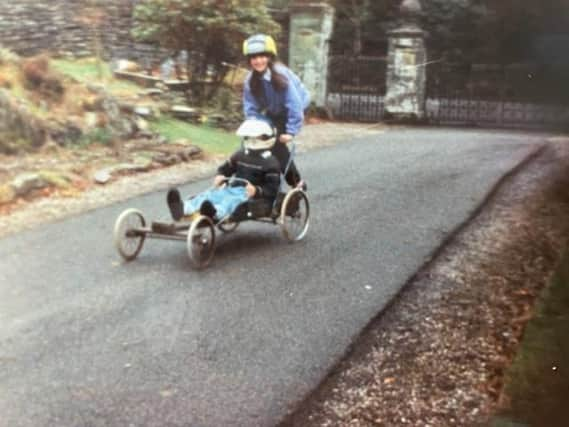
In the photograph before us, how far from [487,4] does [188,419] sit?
155 centimetres

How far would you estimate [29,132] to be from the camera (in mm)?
2408

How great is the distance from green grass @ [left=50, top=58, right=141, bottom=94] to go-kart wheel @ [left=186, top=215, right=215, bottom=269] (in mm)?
596

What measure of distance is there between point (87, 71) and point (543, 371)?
1.72m

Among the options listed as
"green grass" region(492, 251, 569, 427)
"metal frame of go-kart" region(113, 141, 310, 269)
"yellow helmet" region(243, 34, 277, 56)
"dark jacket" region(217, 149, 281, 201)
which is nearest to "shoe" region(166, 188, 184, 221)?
"metal frame of go-kart" region(113, 141, 310, 269)

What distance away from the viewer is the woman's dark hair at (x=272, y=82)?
9.27 ft

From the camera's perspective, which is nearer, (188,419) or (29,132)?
(188,419)

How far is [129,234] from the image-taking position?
2584 mm

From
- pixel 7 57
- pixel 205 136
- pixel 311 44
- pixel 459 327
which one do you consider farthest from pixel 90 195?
pixel 311 44

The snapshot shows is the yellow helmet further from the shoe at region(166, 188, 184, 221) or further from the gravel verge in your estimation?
the gravel verge

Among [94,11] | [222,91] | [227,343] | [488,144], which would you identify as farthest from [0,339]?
[488,144]

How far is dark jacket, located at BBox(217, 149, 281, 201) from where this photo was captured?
2.91m

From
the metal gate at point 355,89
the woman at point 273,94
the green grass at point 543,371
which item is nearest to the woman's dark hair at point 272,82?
the woman at point 273,94

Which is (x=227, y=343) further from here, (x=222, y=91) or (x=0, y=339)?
(x=222, y=91)

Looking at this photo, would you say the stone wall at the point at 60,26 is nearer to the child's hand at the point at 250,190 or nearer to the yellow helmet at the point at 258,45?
the yellow helmet at the point at 258,45
